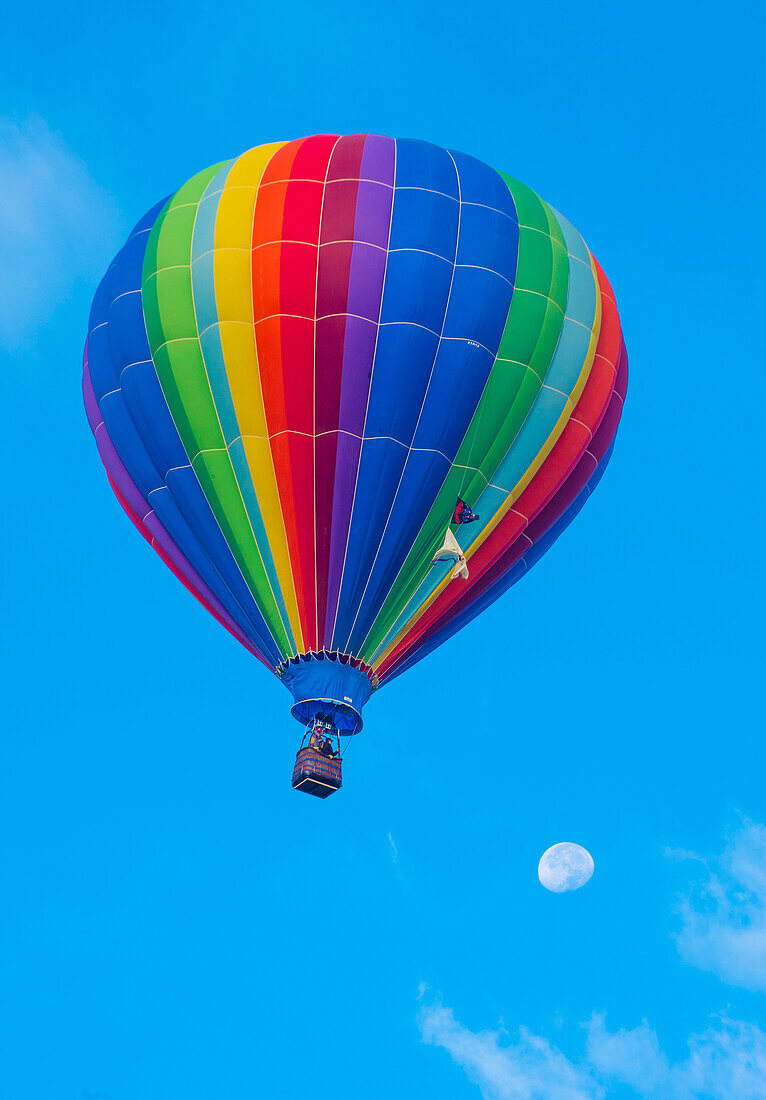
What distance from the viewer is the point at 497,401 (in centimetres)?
2186

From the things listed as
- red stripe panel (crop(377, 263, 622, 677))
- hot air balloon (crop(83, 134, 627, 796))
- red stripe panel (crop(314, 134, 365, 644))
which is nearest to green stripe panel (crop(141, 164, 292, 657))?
Answer: hot air balloon (crop(83, 134, 627, 796))

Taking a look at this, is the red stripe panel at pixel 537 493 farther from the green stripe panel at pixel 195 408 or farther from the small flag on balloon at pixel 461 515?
the green stripe panel at pixel 195 408

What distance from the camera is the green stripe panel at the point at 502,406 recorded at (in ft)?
71.3

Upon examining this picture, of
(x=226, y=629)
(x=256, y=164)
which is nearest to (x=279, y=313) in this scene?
(x=256, y=164)

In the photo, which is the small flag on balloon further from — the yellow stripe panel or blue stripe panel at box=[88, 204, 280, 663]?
blue stripe panel at box=[88, 204, 280, 663]

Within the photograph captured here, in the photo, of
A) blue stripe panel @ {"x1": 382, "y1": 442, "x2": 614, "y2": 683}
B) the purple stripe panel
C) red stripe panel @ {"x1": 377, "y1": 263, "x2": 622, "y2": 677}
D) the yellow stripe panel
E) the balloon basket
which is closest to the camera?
the balloon basket

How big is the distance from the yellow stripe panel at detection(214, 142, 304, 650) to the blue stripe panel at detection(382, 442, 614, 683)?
210 centimetres

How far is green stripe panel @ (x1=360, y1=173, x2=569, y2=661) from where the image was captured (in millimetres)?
21719

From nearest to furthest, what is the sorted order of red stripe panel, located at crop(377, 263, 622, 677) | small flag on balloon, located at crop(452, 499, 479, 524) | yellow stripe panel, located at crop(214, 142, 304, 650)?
yellow stripe panel, located at crop(214, 142, 304, 650), small flag on balloon, located at crop(452, 499, 479, 524), red stripe panel, located at crop(377, 263, 622, 677)


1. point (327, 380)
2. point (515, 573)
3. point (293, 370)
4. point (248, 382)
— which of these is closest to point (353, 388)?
point (327, 380)

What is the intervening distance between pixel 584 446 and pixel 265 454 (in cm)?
387

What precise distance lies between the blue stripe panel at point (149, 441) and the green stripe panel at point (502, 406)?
1729 millimetres

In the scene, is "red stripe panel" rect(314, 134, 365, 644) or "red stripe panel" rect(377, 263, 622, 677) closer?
"red stripe panel" rect(314, 134, 365, 644)

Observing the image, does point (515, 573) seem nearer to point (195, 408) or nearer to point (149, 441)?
point (195, 408)
